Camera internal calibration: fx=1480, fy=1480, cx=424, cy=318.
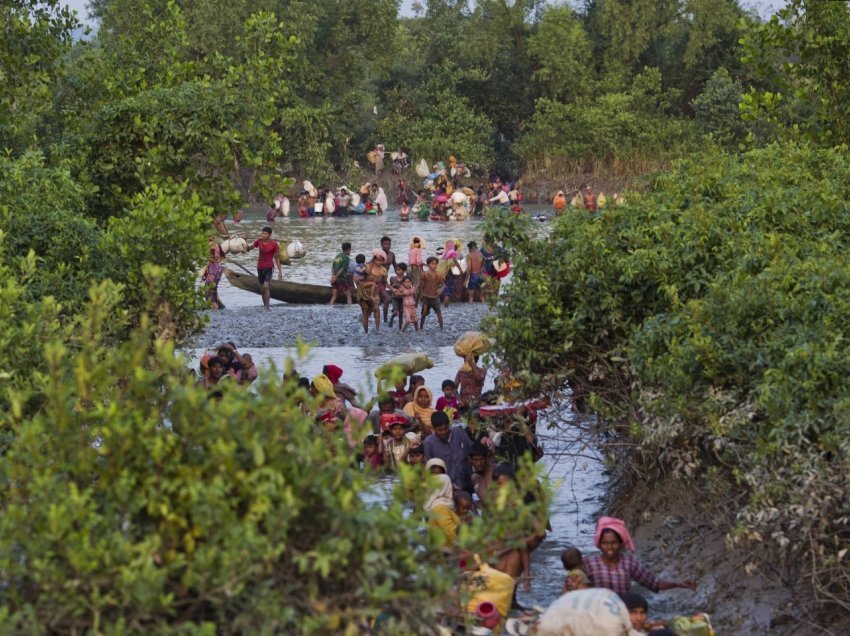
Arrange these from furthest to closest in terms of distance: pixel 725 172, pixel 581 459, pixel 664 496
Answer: pixel 581 459, pixel 725 172, pixel 664 496

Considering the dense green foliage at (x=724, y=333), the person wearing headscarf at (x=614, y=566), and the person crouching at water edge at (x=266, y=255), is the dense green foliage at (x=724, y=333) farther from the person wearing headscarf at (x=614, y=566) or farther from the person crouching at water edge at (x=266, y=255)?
the person crouching at water edge at (x=266, y=255)

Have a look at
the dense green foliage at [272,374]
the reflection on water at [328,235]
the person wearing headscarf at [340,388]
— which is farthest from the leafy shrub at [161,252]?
the reflection on water at [328,235]

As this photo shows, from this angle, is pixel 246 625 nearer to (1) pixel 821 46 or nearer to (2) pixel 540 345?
(2) pixel 540 345

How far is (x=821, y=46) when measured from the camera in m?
16.1

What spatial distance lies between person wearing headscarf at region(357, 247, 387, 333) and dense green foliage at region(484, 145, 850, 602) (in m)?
8.03

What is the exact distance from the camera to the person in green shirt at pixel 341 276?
80.2 feet

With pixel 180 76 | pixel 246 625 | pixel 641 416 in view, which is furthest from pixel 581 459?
pixel 246 625

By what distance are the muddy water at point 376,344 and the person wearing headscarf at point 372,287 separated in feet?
1.05

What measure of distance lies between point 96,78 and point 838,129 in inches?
319

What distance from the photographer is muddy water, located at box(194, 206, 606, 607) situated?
11984 millimetres

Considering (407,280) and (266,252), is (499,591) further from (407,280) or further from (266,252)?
(266,252)

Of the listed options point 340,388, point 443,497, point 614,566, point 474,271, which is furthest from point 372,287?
point 614,566

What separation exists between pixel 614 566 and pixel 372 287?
1270cm

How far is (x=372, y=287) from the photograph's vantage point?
21391 mm
